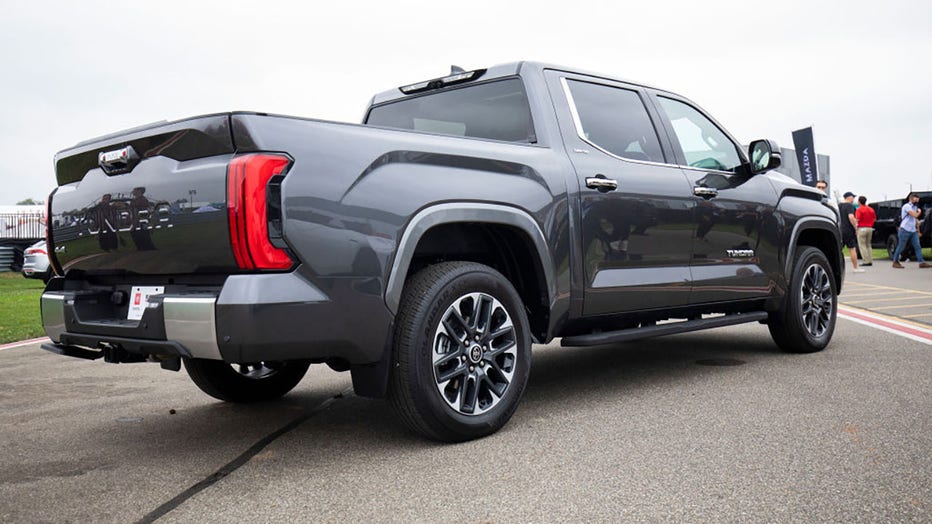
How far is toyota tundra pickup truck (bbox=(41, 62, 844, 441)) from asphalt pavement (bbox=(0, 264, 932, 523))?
0.37 metres

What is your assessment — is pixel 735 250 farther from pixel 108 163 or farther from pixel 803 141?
pixel 803 141

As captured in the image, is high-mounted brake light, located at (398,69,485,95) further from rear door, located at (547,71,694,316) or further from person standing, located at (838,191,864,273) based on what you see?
person standing, located at (838,191,864,273)

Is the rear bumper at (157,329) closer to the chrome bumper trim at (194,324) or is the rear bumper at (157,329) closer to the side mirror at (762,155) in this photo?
the chrome bumper trim at (194,324)

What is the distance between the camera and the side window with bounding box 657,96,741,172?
5312 millimetres

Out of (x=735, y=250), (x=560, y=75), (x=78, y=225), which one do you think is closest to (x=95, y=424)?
(x=78, y=225)

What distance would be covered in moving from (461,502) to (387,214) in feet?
3.99

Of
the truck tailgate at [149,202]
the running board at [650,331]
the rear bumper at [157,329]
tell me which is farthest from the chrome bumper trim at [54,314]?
the running board at [650,331]

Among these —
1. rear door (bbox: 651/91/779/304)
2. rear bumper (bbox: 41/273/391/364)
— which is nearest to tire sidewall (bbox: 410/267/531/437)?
rear bumper (bbox: 41/273/391/364)

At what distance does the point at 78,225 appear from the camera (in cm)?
372

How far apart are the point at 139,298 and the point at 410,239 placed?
1.20 meters

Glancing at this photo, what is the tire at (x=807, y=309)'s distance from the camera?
5980mm

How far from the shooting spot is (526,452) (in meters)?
3.47

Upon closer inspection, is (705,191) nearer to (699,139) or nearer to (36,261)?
(699,139)

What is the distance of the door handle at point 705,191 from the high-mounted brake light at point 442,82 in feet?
5.16
